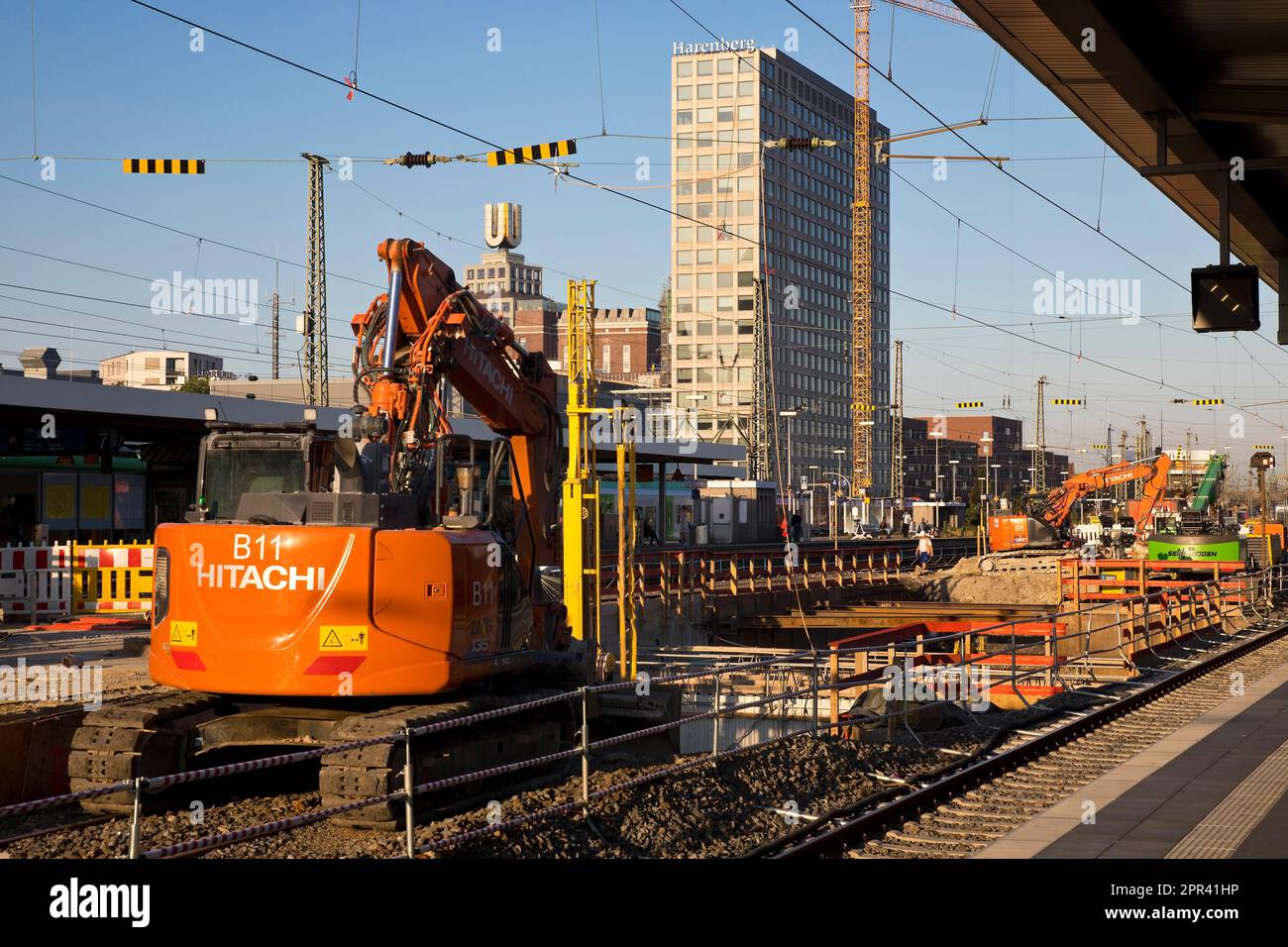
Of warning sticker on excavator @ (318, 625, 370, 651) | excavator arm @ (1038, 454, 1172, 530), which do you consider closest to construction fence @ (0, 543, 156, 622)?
warning sticker on excavator @ (318, 625, 370, 651)

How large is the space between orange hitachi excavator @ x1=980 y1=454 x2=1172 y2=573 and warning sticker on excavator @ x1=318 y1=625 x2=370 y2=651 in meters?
43.1

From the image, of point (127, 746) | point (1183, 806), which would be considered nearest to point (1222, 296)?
point (1183, 806)

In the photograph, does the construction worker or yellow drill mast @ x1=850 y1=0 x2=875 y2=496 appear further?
yellow drill mast @ x1=850 y1=0 x2=875 y2=496

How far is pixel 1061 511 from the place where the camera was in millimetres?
57188

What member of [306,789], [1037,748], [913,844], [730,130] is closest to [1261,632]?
[1037,748]

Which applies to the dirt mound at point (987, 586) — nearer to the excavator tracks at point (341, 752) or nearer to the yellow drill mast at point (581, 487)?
the yellow drill mast at point (581, 487)

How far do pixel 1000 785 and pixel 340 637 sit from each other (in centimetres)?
728

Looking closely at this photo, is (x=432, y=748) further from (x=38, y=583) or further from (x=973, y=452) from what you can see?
(x=973, y=452)

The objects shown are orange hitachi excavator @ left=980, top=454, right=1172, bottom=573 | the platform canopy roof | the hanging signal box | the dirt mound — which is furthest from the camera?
orange hitachi excavator @ left=980, top=454, right=1172, bottom=573

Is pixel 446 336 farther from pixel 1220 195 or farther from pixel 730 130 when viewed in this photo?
pixel 730 130

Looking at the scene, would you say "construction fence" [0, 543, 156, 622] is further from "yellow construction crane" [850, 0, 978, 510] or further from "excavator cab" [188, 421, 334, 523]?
"yellow construction crane" [850, 0, 978, 510]

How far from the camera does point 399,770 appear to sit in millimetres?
10938

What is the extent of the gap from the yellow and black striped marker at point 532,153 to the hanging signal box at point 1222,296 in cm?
955

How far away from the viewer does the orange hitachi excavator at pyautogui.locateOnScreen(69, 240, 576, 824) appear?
1148cm
